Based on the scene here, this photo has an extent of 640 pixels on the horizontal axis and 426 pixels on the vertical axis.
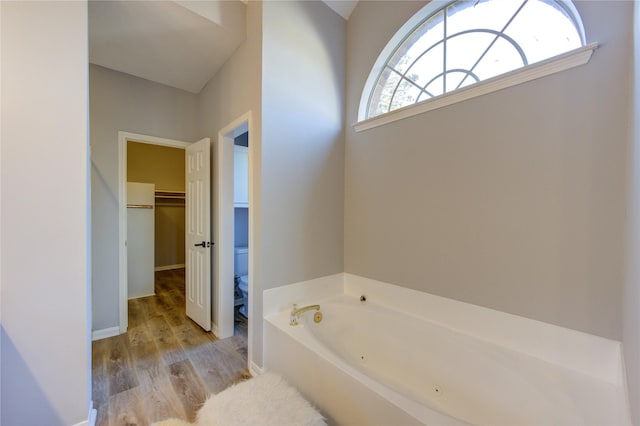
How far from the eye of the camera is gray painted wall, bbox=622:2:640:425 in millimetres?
881

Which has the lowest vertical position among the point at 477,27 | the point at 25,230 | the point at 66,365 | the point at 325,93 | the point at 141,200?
the point at 66,365

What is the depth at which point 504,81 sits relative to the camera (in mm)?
1478

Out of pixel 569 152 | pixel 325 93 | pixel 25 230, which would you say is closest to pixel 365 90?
pixel 325 93

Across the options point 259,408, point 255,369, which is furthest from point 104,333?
point 259,408

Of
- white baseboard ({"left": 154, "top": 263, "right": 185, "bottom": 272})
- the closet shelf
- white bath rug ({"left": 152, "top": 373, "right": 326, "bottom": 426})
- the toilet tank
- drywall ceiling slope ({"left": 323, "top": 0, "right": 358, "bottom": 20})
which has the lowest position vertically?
white baseboard ({"left": 154, "top": 263, "right": 185, "bottom": 272})

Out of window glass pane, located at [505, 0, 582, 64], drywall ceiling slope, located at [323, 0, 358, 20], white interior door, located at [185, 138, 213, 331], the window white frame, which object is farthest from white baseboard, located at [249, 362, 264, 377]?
drywall ceiling slope, located at [323, 0, 358, 20]

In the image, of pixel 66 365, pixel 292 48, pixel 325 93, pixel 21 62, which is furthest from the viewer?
pixel 325 93

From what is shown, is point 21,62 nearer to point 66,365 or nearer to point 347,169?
point 66,365

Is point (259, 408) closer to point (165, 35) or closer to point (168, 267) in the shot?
point (165, 35)

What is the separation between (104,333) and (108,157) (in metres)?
1.71

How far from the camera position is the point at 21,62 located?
4.11 feet

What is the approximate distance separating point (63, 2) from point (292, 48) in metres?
1.33

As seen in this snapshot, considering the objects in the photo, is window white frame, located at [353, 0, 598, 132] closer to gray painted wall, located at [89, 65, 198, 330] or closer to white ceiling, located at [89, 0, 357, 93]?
white ceiling, located at [89, 0, 357, 93]

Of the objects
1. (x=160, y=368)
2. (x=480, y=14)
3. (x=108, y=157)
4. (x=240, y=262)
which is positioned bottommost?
(x=160, y=368)
